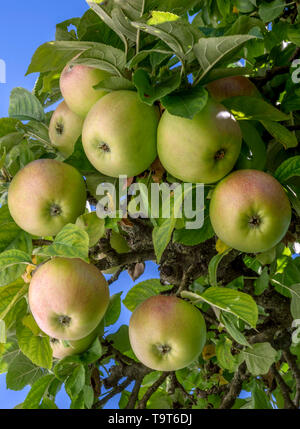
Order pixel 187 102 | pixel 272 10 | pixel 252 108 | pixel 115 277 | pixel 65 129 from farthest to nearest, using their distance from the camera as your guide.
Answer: pixel 115 277 < pixel 272 10 < pixel 65 129 < pixel 252 108 < pixel 187 102

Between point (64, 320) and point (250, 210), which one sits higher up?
point (250, 210)

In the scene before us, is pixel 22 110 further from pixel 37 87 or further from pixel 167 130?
pixel 167 130

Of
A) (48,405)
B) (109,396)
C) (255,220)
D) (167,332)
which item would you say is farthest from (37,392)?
(255,220)

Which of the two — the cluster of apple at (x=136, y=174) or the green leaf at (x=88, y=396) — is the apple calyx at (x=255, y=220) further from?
the green leaf at (x=88, y=396)

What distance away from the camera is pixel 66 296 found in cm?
75

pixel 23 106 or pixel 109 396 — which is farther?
pixel 109 396

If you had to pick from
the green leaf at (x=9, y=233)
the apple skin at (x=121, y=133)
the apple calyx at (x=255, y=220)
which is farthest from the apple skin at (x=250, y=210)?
the green leaf at (x=9, y=233)

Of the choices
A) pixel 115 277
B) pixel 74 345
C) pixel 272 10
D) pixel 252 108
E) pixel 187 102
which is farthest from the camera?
pixel 115 277

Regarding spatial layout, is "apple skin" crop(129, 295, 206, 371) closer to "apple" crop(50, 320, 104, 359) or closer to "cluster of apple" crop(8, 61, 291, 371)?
"cluster of apple" crop(8, 61, 291, 371)

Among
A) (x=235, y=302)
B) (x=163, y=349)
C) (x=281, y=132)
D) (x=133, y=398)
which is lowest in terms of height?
(x=133, y=398)

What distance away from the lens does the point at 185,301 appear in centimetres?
85

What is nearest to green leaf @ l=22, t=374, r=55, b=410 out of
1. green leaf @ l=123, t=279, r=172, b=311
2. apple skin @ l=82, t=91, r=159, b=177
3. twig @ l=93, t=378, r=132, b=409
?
twig @ l=93, t=378, r=132, b=409

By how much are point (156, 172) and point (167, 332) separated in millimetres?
269

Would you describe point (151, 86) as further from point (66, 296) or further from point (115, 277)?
point (115, 277)
